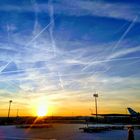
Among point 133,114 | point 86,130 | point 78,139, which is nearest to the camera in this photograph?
point 78,139

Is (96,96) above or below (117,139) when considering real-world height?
above

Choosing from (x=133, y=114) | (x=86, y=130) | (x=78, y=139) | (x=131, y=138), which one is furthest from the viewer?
(x=133, y=114)

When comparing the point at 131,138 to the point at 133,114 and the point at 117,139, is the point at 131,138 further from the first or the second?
the point at 133,114

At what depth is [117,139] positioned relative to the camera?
31594mm

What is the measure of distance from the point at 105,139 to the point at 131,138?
1410 centimetres

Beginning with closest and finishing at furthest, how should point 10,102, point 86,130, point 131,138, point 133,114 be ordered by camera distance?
point 131,138
point 86,130
point 133,114
point 10,102

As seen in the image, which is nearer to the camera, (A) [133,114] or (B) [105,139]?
(B) [105,139]

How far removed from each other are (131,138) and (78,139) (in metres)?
14.5

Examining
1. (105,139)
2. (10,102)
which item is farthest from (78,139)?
(10,102)

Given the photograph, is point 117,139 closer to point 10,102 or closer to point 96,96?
point 96,96

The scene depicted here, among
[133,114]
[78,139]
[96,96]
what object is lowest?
[78,139]

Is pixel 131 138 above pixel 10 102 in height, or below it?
below

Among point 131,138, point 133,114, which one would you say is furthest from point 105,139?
point 133,114

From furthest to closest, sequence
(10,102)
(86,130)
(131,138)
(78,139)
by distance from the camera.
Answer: (10,102)
(86,130)
(78,139)
(131,138)
